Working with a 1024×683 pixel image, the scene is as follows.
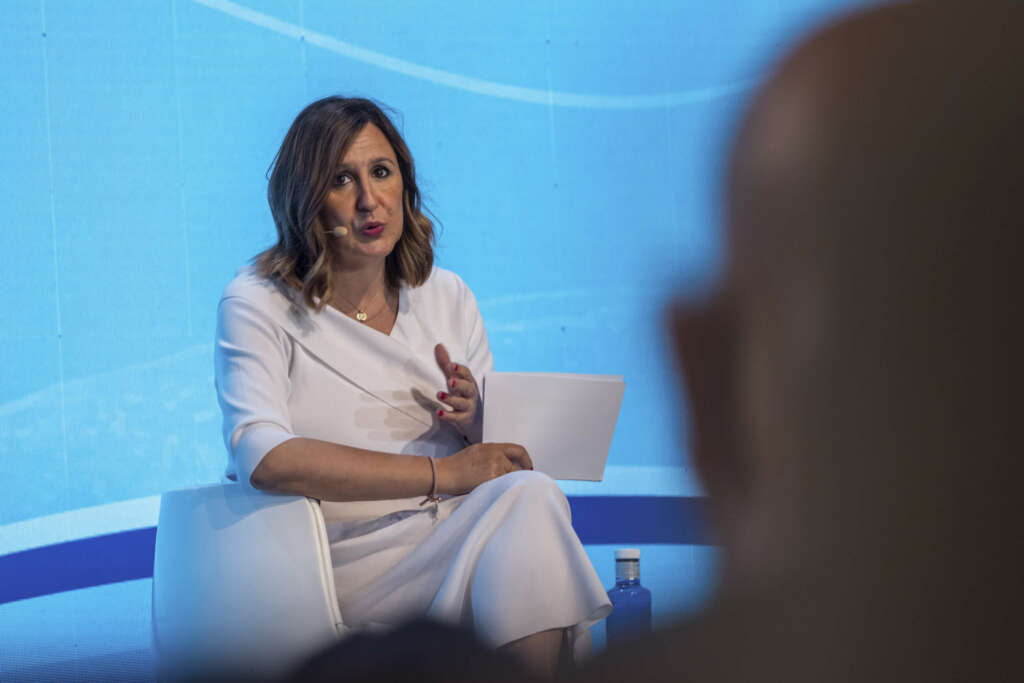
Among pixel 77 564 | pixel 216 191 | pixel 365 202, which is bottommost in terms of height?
pixel 77 564

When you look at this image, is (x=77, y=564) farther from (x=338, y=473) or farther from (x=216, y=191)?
(x=338, y=473)

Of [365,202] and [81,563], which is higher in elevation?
[365,202]

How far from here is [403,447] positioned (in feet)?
6.61

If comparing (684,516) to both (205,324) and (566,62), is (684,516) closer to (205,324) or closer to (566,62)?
(205,324)

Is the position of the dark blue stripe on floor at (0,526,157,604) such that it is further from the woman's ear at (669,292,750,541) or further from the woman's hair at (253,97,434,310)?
the woman's ear at (669,292,750,541)

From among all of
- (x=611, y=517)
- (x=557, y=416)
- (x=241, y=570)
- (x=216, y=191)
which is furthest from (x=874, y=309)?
(x=611, y=517)

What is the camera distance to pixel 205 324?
3.23 meters

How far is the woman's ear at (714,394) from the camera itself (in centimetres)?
22

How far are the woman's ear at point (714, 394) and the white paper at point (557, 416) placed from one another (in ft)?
5.46

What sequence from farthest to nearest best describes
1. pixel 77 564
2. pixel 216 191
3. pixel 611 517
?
pixel 611 517
pixel 216 191
pixel 77 564

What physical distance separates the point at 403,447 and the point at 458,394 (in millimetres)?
149

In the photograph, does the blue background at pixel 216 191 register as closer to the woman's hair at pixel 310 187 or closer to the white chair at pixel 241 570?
the woman's hair at pixel 310 187

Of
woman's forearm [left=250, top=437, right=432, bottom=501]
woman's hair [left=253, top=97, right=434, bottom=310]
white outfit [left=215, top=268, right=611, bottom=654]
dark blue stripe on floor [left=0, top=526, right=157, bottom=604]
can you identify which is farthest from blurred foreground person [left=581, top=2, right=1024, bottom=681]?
dark blue stripe on floor [left=0, top=526, right=157, bottom=604]

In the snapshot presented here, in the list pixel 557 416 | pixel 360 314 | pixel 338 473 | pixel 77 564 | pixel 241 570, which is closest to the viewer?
pixel 241 570
